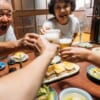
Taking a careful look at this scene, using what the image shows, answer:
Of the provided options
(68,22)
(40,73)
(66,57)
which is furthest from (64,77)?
(68,22)

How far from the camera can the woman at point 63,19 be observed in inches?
84.1

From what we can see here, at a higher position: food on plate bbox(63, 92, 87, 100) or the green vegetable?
the green vegetable

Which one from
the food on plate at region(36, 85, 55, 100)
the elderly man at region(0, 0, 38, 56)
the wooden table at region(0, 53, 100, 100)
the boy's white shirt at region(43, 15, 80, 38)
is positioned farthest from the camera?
the boy's white shirt at region(43, 15, 80, 38)

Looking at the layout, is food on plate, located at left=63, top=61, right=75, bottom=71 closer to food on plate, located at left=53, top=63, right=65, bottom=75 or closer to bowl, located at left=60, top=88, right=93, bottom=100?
food on plate, located at left=53, top=63, right=65, bottom=75

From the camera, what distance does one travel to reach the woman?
214 cm

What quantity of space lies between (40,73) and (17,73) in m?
0.08

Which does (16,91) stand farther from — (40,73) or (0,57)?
(0,57)

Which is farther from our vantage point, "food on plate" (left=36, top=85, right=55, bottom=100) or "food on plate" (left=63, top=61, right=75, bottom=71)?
"food on plate" (left=63, top=61, right=75, bottom=71)

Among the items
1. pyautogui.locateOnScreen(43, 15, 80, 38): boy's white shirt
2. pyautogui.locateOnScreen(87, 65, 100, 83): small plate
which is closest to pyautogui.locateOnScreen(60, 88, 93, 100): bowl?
pyautogui.locateOnScreen(87, 65, 100, 83): small plate

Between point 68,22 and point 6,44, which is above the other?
point 68,22

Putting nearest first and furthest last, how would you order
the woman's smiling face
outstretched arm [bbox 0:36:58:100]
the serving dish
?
outstretched arm [bbox 0:36:58:100]
the serving dish
the woman's smiling face

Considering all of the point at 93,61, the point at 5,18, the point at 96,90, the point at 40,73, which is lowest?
the point at 96,90

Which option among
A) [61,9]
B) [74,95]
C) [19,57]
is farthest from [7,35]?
[74,95]

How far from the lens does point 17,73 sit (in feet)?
1.68
